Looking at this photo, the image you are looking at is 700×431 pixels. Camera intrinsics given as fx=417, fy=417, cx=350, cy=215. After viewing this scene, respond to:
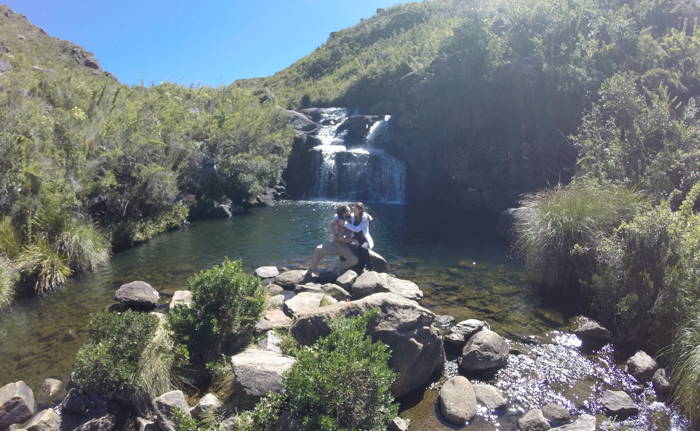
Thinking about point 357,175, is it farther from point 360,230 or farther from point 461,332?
point 461,332

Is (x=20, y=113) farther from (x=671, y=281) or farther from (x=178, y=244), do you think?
(x=671, y=281)

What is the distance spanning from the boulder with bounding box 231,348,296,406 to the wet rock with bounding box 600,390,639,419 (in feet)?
17.2

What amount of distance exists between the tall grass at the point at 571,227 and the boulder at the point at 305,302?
6.34 metres

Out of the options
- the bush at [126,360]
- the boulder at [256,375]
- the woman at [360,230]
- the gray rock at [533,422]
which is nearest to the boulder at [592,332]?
the gray rock at [533,422]

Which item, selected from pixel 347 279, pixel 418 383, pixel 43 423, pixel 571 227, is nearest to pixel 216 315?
pixel 43 423

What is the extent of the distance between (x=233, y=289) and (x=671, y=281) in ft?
27.9

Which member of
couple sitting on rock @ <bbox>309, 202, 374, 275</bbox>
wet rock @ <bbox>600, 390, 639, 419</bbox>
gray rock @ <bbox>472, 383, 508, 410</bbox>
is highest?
couple sitting on rock @ <bbox>309, 202, 374, 275</bbox>

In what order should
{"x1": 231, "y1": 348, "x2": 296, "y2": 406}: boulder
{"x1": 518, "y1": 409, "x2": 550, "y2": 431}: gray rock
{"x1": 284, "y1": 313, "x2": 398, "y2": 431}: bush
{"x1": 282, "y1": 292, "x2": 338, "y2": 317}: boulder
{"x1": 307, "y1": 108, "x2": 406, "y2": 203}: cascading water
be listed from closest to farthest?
A: {"x1": 284, "y1": 313, "x2": 398, "y2": 431}: bush → {"x1": 231, "y1": 348, "x2": 296, "y2": 406}: boulder → {"x1": 518, "y1": 409, "x2": 550, "y2": 431}: gray rock → {"x1": 282, "y1": 292, "x2": 338, "y2": 317}: boulder → {"x1": 307, "y1": 108, "x2": 406, "y2": 203}: cascading water

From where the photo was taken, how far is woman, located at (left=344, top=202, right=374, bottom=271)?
1249cm

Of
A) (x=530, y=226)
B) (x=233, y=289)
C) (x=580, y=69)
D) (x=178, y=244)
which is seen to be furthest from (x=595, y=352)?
(x=580, y=69)

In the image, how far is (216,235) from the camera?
20.9 metres

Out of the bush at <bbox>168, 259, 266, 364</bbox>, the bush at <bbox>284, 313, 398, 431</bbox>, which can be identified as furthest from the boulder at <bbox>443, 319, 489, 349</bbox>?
the bush at <bbox>168, 259, 266, 364</bbox>

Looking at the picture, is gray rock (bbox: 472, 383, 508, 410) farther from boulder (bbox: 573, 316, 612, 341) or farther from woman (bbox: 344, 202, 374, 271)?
woman (bbox: 344, 202, 374, 271)

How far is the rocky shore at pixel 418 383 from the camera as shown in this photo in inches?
234
